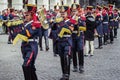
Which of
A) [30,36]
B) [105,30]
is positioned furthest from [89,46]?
[30,36]

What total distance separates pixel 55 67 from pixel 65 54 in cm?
260

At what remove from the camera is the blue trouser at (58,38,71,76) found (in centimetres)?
1133

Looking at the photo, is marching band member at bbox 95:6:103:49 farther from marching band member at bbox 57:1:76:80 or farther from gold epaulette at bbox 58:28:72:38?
gold epaulette at bbox 58:28:72:38

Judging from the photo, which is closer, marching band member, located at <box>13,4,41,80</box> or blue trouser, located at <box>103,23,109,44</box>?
marching band member, located at <box>13,4,41,80</box>

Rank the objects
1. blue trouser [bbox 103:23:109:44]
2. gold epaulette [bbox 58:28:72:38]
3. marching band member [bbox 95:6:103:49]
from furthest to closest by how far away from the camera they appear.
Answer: blue trouser [bbox 103:23:109:44] < marching band member [bbox 95:6:103:49] < gold epaulette [bbox 58:28:72:38]

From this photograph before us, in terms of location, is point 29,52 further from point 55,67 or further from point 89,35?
point 89,35

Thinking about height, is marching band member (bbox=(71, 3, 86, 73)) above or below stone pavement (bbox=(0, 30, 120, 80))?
above

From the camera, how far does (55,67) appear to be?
13906 millimetres

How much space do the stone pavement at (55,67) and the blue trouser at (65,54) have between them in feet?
1.71

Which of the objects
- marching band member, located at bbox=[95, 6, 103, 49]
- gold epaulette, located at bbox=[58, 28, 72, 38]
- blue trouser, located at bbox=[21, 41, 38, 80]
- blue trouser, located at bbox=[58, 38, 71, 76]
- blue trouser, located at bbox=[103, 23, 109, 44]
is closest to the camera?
blue trouser, located at bbox=[21, 41, 38, 80]

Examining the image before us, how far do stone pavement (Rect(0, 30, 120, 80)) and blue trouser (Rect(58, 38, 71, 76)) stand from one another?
52 cm

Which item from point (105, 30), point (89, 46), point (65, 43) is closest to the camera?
point (65, 43)

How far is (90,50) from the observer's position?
17594 mm

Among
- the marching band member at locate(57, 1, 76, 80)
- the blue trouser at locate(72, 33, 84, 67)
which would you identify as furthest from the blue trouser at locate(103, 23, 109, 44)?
the marching band member at locate(57, 1, 76, 80)
